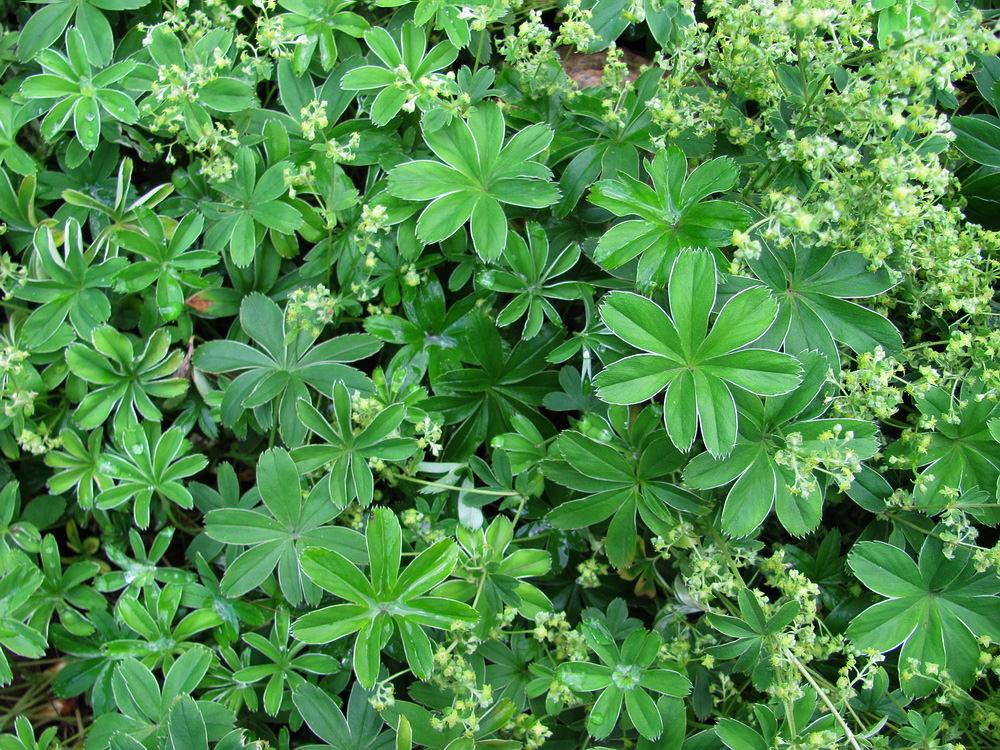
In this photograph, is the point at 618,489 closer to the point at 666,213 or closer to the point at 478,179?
the point at 666,213

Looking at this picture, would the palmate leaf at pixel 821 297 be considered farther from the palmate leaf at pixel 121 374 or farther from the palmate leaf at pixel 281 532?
the palmate leaf at pixel 121 374

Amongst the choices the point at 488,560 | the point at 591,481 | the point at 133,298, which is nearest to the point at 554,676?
the point at 488,560

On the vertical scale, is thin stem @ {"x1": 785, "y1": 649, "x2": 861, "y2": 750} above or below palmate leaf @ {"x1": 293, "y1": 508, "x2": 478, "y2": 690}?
above

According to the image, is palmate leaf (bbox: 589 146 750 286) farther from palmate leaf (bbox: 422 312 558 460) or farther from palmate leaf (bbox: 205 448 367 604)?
palmate leaf (bbox: 205 448 367 604)

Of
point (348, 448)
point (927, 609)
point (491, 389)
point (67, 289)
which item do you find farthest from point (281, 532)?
point (927, 609)

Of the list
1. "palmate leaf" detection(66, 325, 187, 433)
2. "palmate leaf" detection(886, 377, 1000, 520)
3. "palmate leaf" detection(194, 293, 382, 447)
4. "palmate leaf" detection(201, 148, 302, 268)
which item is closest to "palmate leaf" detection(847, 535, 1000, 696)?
"palmate leaf" detection(886, 377, 1000, 520)

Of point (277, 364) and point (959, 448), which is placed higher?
point (959, 448)

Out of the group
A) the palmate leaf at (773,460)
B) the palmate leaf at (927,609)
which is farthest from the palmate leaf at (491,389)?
the palmate leaf at (927,609)
